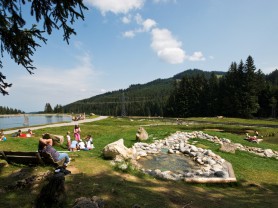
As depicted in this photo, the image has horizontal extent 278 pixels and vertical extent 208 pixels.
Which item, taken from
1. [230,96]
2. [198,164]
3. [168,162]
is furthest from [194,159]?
[230,96]

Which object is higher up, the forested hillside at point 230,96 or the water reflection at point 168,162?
the forested hillside at point 230,96

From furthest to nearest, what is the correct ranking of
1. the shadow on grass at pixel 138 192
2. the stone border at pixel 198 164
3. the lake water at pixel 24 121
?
the lake water at pixel 24 121 → the stone border at pixel 198 164 → the shadow on grass at pixel 138 192

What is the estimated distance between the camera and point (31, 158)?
1152cm

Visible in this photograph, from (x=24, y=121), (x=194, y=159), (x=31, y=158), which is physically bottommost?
(x=194, y=159)

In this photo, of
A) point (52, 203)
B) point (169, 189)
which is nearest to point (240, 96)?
point (169, 189)

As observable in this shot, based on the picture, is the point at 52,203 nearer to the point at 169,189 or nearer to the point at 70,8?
the point at 169,189

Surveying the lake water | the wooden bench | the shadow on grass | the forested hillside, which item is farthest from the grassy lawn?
the forested hillside

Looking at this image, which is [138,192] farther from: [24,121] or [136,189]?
[24,121]

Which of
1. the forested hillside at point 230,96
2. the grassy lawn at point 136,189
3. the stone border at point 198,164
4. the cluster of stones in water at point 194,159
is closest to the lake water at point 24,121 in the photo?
the forested hillside at point 230,96

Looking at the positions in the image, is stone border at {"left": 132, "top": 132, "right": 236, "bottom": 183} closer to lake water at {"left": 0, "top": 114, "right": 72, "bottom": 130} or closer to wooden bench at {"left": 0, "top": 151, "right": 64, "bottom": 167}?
wooden bench at {"left": 0, "top": 151, "right": 64, "bottom": 167}

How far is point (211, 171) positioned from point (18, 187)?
11327mm

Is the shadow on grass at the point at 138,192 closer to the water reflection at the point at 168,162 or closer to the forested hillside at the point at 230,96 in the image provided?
the water reflection at the point at 168,162

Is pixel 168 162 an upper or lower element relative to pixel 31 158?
lower

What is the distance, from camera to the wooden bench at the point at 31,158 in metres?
11.5
